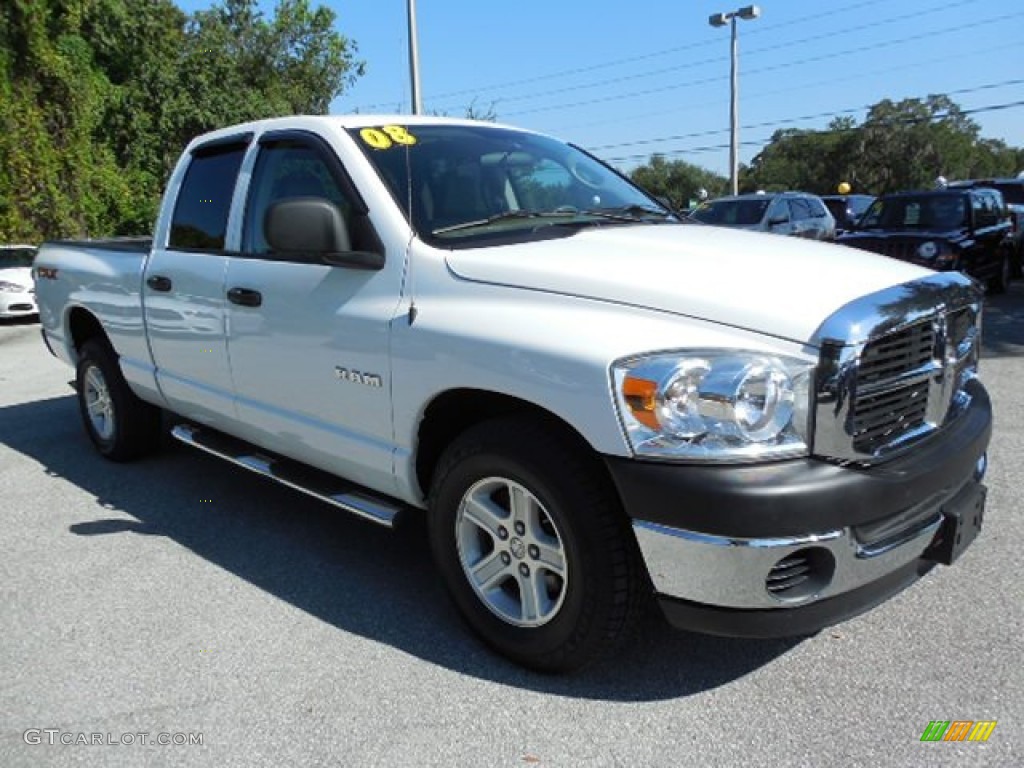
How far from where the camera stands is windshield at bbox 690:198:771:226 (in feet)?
47.2

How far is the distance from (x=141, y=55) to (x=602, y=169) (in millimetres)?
28482

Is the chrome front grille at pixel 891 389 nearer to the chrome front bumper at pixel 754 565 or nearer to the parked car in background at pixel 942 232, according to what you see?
the chrome front bumper at pixel 754 565

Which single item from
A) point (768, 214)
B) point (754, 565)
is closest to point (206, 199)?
point (754, 565)

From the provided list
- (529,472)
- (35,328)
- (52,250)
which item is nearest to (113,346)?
(52,250)

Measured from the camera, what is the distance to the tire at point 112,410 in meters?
5.50

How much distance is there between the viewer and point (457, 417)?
324 cm

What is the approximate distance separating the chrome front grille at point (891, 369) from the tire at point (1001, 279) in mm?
11025

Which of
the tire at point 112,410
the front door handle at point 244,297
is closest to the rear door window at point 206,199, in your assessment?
the front door handle at point 244,297

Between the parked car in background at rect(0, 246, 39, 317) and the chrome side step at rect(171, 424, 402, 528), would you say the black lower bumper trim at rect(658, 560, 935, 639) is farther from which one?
the parked car in background at rect(0, 246, 39, 317)

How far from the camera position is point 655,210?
413 centimetres

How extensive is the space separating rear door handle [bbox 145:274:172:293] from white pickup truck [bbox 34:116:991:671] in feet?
1.02

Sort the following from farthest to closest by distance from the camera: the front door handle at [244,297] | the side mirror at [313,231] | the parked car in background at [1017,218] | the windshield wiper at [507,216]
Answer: the parked car in background at [1017,218] < the front door handle at [244,297] < the windshield wiper at [507,216] < the side mirror at [313,231]

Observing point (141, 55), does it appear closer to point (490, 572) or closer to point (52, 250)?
point (52, 250)

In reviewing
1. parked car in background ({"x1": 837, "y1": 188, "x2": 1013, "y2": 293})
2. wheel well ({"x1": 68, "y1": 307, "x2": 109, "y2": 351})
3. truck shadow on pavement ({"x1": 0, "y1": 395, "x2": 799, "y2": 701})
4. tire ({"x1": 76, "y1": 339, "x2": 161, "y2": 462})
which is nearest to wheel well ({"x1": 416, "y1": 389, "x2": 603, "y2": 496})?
truck shadow on pavement ({"x1": 0, "y1": 395, "x2": 799, "y2": 701})
